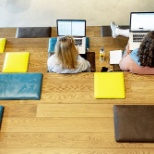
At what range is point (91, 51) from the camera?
369cm

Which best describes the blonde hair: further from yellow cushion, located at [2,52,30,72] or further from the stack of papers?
the stack of papers

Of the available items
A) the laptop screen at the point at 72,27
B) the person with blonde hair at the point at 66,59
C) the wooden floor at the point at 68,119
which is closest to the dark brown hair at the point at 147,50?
the wooden floor at the point at 68,119

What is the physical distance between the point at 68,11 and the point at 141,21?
141cm

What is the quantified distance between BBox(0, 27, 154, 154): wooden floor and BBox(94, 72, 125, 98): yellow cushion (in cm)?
5

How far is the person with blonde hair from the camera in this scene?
113 inches

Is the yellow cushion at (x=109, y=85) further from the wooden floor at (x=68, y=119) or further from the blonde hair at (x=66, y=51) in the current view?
the blonde hair at (x=66, y=51)

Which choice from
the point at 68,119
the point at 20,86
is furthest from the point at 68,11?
the point at 68,119

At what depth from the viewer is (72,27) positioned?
11.9ft

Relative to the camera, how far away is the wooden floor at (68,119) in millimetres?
2602

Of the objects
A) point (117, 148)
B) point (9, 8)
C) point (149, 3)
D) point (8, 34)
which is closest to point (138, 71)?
point (117, 148)

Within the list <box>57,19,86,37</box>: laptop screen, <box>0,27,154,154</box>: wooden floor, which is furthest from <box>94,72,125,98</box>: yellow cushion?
<box>57,19,86,37</box>: laptop screen

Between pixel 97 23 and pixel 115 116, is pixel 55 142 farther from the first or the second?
pixel 97 23

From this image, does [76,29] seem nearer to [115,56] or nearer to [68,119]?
[115,56]

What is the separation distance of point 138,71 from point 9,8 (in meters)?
2.64
